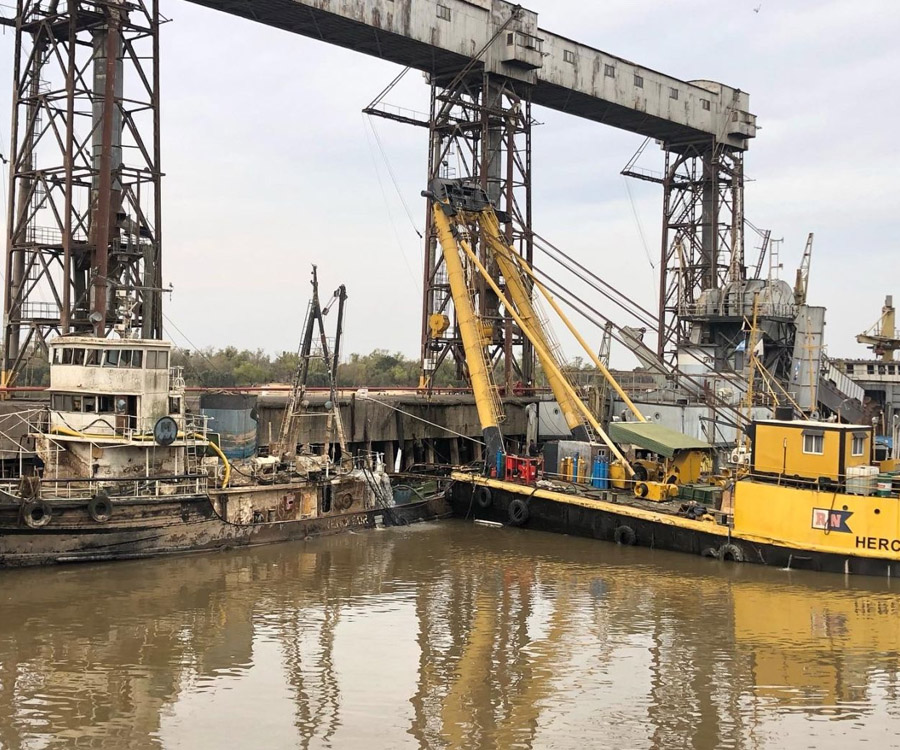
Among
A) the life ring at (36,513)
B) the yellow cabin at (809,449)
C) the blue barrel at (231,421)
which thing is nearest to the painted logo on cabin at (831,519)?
the yellow cabin at (809,449)

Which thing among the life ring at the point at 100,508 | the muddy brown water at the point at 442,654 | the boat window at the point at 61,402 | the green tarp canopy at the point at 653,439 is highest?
the boat window at the point at 61,402

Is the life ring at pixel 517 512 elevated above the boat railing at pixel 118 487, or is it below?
below

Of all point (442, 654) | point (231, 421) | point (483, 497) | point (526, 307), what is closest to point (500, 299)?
point (526, 307)

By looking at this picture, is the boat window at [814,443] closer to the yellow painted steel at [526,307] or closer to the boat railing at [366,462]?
the yellow painted steel at [526,307]

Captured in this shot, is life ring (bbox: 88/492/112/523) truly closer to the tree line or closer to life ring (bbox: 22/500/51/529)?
life ring (bbox: 22/500/51/529)

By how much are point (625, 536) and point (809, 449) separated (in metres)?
5.97

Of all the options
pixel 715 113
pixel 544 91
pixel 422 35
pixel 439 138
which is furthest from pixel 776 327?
pixel 422 35

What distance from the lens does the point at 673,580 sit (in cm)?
2441

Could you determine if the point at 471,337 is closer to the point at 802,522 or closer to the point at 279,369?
the point at 802,522

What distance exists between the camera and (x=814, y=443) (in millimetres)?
25609

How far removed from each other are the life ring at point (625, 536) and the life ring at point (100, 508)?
1441 centimetres

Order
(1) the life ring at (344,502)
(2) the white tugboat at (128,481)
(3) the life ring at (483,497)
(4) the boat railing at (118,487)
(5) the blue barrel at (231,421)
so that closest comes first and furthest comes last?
(2) the white tugboat at (128,481)
(4) the boat railing at (118,487)
(1) the life ring at (344,502)
(5) the blue barrel at (231,421)
(3) the life ring at (483,497)

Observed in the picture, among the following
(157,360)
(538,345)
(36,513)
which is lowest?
(36,513)

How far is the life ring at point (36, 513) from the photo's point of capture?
896 inches
